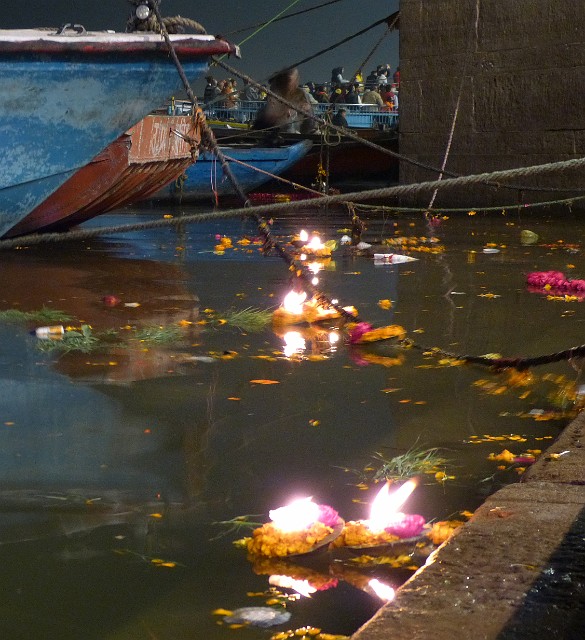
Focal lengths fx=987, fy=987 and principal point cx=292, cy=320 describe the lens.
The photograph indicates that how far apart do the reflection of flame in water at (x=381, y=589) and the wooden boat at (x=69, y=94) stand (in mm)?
6881

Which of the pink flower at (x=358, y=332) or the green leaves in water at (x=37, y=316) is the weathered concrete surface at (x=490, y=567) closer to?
the pink flower at (x=358, y=332)

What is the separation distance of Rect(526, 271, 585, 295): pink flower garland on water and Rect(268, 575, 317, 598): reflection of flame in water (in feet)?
Answer: 16.5

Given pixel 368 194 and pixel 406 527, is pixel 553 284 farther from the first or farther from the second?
pixel 406 527

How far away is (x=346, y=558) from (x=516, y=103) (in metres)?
12.6

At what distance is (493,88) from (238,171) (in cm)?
469

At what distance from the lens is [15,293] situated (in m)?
7.25

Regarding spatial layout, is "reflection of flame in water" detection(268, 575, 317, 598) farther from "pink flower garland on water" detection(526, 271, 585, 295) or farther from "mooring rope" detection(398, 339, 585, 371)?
"pink flower garland on water" detection(526, 271, 585, 295)

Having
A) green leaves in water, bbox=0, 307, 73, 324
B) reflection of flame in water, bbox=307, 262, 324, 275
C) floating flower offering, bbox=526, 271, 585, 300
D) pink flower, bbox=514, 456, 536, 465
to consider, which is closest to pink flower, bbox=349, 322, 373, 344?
green leaves in water, bbox=0, 307, 73, 324

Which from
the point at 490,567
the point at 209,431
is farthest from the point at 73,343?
the point at 490,567

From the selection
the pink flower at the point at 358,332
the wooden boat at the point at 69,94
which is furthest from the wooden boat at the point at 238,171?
the pink flower at the point at 358,332

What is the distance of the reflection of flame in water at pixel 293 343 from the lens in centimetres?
528

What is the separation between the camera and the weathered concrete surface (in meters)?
2.05

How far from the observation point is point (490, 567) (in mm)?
2338

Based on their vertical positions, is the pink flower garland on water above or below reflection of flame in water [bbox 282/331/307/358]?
above
